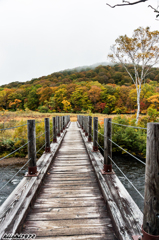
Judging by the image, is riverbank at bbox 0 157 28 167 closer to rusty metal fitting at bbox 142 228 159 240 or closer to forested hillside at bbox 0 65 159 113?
rusty metal fitting at bbox 142 228 159 240

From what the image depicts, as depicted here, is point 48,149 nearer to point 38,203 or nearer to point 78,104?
point 38,203

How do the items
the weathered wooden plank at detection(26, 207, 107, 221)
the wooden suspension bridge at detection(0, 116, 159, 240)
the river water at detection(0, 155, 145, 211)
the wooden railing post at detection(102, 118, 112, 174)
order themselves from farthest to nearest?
1. the river water at detection(0, 155, 145, 211)
2. the wooden railing post at detection(102, 118, 112, 174)
3. the weathered wooden plank at detection(26, 207, 107, 221)
4. the wooden suspension bridge at detection(0, 116, 159, 240)

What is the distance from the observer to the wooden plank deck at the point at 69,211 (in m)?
1.51

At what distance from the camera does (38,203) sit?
6.59ft

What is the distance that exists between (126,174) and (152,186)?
6514mm

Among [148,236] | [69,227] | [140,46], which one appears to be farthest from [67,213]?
[140,46]

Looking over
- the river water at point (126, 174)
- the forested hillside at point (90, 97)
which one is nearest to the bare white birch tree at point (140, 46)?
the river water at point (126, 174)

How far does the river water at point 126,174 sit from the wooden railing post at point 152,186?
4537 millimetres

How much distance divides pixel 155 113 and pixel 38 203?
37.1 ft

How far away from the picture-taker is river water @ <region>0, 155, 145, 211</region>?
18.3ft

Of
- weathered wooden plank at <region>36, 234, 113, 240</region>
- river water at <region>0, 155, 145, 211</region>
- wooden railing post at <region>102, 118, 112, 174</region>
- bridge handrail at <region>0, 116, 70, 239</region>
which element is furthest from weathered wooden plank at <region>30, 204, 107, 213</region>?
river water at <region>0, 155, 145, 211</region>

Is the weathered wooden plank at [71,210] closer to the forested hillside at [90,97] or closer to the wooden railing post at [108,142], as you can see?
the wooden railing post at [108,142]

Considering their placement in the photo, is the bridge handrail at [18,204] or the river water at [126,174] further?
the river water at [126,174]

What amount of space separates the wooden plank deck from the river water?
349 centimetres
